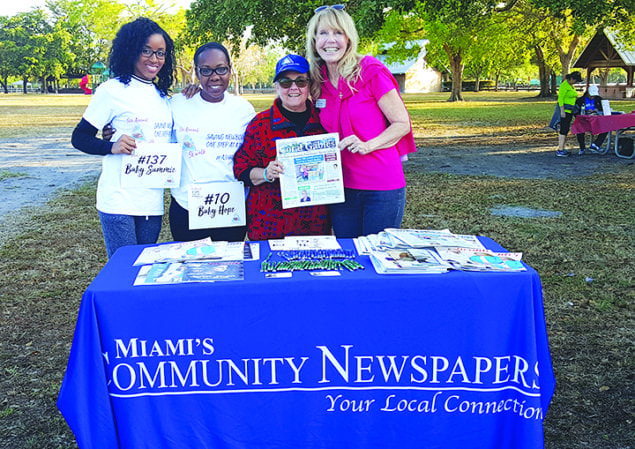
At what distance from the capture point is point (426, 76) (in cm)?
8100

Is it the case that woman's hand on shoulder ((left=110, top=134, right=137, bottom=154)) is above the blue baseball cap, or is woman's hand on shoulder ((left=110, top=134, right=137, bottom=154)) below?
below

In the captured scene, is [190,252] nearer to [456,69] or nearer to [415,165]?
[415,165]

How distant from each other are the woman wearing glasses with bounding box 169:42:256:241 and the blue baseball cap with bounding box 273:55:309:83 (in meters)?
0.34

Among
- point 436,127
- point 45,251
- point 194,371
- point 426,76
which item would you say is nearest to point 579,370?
point 194,371

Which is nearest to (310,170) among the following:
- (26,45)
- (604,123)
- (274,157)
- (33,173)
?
(274,157)

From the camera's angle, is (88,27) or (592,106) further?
(88,27)

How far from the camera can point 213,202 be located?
356 cm

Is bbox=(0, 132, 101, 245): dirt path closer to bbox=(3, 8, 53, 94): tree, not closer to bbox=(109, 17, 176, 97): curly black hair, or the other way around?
bbox=(109, 17, 176, 97): curly black hair

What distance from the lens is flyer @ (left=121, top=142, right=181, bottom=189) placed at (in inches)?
131

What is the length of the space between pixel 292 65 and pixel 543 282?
3.54 meters

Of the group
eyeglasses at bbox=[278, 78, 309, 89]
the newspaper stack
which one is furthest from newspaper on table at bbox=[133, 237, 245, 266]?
eyeglasses at bbox=[278, 78, 309, 89]

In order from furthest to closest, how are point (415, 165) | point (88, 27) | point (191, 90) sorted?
point (88, 27), point (415, 165), point (191, 90)

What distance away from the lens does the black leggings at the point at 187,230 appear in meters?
3.67

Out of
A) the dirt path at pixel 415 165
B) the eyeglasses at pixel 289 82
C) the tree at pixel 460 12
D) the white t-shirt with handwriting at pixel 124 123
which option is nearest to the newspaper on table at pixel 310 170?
the eyeglasses at pixel 289 82
